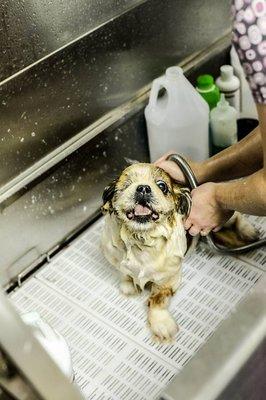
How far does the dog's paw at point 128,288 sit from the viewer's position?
83.3 inches

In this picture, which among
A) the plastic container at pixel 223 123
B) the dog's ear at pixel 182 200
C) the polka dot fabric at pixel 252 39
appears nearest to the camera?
the polka dot fabric at pixel 252 39

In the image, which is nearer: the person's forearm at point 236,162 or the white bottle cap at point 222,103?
the person's forearm at point 236,162

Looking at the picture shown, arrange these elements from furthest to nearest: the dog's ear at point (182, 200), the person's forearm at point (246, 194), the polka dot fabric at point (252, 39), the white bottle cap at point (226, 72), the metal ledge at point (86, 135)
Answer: the white bottle cap at point (226, 72)
the metal ledge at point (86, 135)
the dog's ear at point (182, 200)
the person's forearm at point (246, 194)
the polka dot fabric at point (252, 39)

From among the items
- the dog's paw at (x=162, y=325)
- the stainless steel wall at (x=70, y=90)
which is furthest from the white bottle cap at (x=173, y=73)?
the dog's paw at (x=162, y=325)

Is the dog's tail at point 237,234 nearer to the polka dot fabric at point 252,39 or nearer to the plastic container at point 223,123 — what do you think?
the plastic container at point 223,123

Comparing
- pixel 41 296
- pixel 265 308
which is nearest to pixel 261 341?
pixel 265 308

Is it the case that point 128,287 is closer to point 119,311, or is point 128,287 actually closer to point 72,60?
point 119,311

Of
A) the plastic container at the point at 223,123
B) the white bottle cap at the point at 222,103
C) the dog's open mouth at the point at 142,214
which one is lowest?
the plastic container at the point at 223,123

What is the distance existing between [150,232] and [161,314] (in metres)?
0.35

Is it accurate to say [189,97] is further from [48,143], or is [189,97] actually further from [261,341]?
[261,341]

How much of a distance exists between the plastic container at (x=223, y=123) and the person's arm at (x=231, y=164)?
45 centimetres

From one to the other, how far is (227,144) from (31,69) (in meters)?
0.99

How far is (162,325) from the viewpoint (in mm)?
1968

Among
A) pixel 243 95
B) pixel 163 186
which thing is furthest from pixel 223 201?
pixel 243 95
